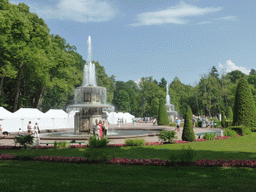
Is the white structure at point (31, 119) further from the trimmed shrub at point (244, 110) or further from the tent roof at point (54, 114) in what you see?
the trimmed shrub at point (244, 110)

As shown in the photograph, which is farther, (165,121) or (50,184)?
(165,121)

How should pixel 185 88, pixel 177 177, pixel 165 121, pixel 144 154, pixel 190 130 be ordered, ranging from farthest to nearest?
pixel 185 88, pixel 165 121, pixel 190 130, pixel 144 154, pixel 177 177

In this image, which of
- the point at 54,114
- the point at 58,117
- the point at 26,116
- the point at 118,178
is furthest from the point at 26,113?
the point at 118,178

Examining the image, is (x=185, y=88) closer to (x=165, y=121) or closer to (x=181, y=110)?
(x=181, y=110)

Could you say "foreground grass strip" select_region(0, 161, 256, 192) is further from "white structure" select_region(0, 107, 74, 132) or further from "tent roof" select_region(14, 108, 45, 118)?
"tent roof" select_region(14, 108, 45, 118)

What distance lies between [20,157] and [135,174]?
199 inches

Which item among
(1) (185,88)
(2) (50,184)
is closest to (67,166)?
(2) (50,184)

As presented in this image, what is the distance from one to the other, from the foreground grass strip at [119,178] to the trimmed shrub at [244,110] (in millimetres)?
15143

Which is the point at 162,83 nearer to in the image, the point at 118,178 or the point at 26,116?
the point at 26,116

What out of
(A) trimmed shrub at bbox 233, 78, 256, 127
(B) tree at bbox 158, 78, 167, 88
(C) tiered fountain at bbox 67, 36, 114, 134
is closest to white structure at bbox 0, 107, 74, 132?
(C) tiered fountain at bbox 67, 36, 114, 134

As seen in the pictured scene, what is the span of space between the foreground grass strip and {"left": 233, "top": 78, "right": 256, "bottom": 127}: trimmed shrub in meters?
15.1

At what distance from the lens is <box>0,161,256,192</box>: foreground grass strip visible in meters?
5.77

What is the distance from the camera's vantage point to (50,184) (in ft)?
19.9

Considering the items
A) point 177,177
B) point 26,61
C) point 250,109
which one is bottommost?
point 177,177
